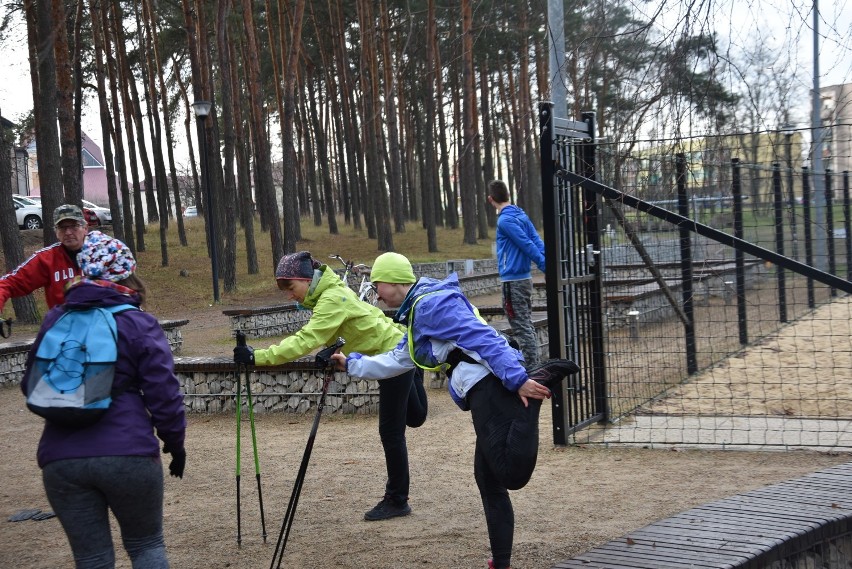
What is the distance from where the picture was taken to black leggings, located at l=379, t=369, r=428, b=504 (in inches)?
234

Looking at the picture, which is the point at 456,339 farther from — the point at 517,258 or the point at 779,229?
the point at 779,229

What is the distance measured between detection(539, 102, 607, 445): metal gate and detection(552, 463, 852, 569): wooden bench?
2517 mm

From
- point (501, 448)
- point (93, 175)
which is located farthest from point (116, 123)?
point (93, 175)

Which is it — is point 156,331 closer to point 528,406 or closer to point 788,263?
point 528,406

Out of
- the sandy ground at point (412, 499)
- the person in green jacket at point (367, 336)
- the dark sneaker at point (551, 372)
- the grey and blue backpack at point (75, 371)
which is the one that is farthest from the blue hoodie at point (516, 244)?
the grey and blue backpack at point (75, 371)

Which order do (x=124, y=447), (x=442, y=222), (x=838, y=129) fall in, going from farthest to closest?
(x=442, y=222), (x=838, y=129), (x=124, y=447)

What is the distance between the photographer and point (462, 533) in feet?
18.6

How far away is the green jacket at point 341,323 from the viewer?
18.6 feet

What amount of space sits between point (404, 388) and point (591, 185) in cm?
→ 251

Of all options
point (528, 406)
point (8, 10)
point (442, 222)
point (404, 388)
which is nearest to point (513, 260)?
point (404, 388)

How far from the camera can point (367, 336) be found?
19.6 ft

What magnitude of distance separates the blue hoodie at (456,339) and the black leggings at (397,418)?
1.05 meters

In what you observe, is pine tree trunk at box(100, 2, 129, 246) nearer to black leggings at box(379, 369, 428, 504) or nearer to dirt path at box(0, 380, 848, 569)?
dirt path at box(0, 380, 848, 569)

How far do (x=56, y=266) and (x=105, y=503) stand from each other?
128 inches
